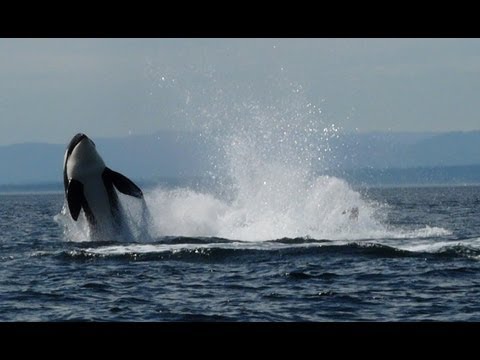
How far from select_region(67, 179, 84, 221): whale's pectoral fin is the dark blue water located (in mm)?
1334

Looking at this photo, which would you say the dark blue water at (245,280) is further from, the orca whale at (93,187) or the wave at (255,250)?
the orca whale at (93,187)

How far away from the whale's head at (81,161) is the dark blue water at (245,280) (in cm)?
254

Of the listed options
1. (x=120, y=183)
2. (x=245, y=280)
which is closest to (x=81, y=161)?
(x=120, y=183)

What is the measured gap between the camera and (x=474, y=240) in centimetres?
2989

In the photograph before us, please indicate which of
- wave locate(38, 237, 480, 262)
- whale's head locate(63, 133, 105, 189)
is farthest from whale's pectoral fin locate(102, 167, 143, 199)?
wave locate(38, 237, 480, 262)

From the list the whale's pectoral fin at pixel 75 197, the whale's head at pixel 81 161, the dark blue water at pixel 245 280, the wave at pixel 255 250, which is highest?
the whale's head at pixel 81 161

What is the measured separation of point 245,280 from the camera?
21.3 metres

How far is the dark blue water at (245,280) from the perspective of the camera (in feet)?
55.0

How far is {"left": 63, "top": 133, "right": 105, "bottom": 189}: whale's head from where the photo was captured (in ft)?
94.4

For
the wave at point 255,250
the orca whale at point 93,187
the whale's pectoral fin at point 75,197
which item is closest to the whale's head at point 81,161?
the orca whale at point 93,187

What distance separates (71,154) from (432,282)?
1405 centimetres

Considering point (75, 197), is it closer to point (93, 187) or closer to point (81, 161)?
point (93, 187)
